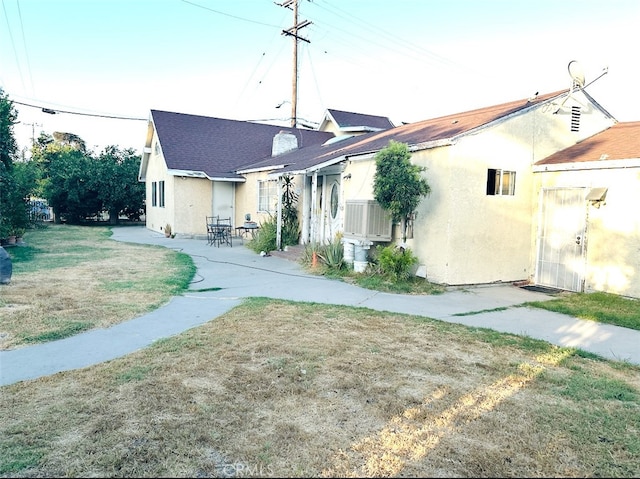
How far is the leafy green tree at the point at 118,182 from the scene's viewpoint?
28.0 m

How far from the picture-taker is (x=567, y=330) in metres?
6.66

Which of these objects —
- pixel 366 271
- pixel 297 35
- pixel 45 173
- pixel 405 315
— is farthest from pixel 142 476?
pixel 45 173

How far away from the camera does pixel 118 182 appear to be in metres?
28.3

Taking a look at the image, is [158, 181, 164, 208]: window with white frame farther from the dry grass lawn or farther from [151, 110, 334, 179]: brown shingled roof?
the dry grass lawn

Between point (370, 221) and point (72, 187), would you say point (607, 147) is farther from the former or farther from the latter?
point (72, 187)

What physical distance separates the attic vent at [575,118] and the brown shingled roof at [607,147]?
401mm

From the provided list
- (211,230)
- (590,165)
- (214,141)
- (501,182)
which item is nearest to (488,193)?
(501,182)

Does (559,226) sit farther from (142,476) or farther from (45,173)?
(45,173)

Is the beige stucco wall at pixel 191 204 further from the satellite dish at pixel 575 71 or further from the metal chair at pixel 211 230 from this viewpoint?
the satellite dish at pixel 575 71

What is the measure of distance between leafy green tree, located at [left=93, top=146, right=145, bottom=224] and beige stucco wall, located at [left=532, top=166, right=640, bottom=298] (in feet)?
85.4

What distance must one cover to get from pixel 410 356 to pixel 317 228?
985cm

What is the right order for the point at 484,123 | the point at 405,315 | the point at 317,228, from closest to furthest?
1. the point at 405,315
2. the point at 484,123
3. the point at 317,228

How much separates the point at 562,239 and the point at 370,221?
14.0 ft

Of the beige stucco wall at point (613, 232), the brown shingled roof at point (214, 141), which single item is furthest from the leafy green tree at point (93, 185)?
the beige stucco wall at point (613, 232)
